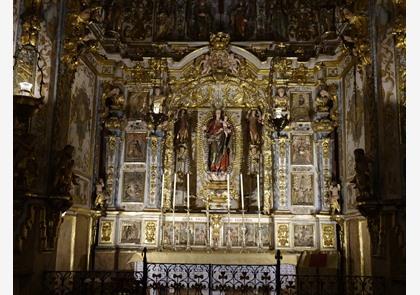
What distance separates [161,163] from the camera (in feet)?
43.0

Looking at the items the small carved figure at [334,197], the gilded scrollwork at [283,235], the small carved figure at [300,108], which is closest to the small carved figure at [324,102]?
the small carved figure at [300,108]

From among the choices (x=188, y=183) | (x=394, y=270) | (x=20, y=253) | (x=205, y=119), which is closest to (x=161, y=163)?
(x=188, y=183)

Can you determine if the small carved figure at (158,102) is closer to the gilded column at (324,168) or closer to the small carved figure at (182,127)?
the small carved figure at (182,127)

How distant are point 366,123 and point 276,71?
4362 mm

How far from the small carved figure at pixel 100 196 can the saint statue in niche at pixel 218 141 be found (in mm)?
3034

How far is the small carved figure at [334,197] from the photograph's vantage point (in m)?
Answer: 12.2

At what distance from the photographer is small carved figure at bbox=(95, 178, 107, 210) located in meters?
12.4

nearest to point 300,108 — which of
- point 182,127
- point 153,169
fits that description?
point 182,127

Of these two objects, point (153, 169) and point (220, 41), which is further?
point (220, 41)

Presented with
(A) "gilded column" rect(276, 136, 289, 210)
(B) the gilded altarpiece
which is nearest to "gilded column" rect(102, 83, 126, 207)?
(B) the gilded altarpiece

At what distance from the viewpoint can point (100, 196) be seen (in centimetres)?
1239

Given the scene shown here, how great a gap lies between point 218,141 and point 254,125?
3.81ft

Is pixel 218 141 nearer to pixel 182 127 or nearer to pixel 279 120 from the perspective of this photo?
pixel 182 127

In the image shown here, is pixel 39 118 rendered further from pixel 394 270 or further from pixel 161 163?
pixel 394 270
